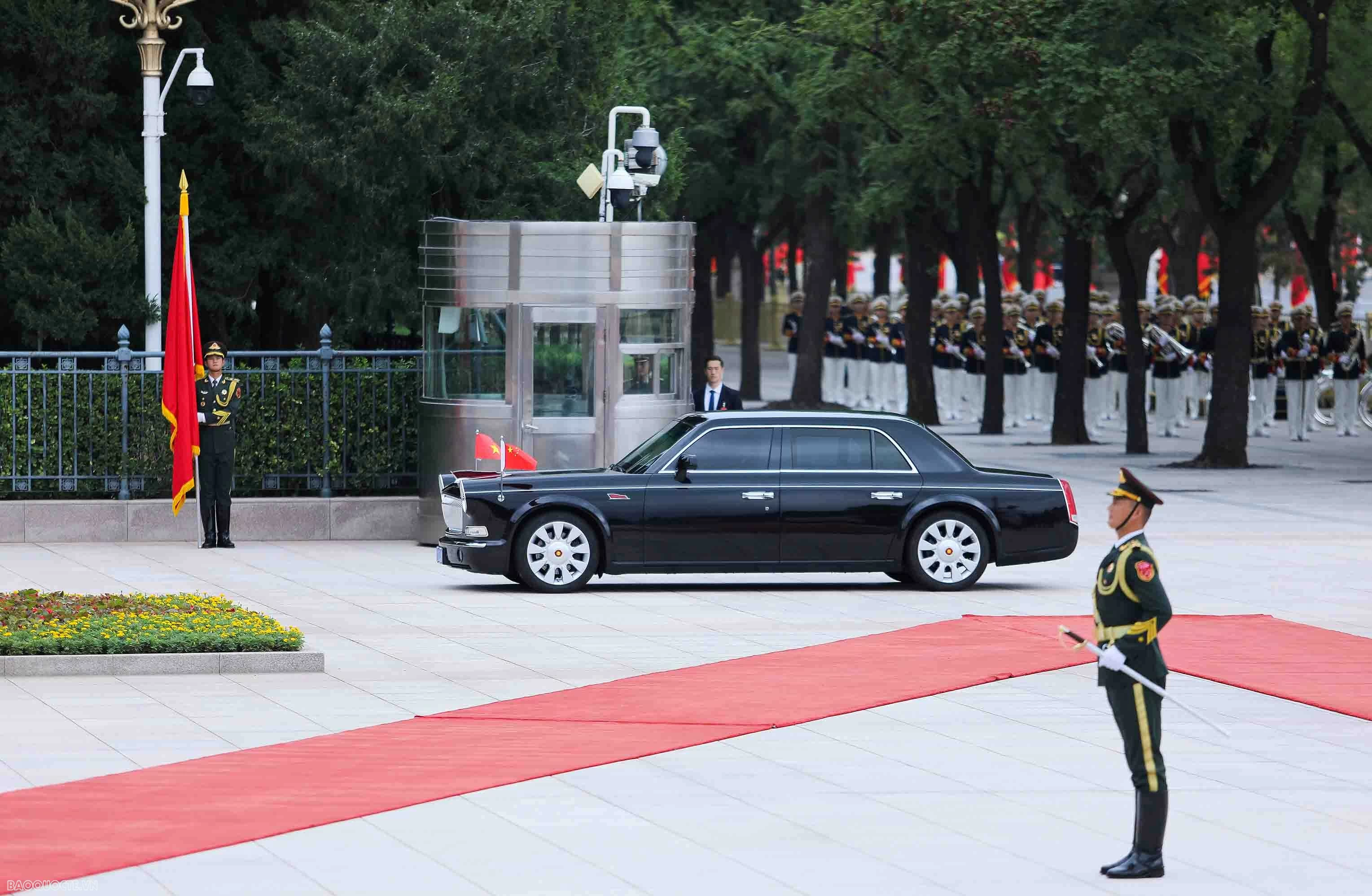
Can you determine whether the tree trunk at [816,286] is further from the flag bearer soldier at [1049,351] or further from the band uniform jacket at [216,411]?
the band uniform jacket at [216,411]

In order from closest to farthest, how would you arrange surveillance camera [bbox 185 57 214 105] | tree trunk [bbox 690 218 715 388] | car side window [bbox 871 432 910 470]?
car side window [bbox 871 432 910 470]
surveillance camera [bbox 185 57 214 105]
tree trunk [bbox 690 218 715 388]

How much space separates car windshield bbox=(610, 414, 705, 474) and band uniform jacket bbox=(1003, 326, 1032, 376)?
73.9 feet

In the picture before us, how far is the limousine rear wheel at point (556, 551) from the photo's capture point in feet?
53.8

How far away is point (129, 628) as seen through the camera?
12.6 meters

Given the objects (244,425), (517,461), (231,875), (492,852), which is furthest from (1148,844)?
(244,425)

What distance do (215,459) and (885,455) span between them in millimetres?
6251

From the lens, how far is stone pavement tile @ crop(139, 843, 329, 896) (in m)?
7.49

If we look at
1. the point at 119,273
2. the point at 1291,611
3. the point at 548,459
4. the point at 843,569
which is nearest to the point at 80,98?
the point at 119,273

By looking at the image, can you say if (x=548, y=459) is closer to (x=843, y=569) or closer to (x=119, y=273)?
(x=843, y=569)

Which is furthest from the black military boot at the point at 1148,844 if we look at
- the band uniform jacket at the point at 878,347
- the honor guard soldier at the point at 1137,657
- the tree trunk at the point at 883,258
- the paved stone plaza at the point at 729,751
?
the tree trunk at the point at 883,258

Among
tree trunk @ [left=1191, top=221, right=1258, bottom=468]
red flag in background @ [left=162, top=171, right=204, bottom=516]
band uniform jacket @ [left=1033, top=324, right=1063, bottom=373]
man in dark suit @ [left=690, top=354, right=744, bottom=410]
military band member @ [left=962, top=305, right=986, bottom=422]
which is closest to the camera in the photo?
red flag in background @ [left=162, top=171, right=204, bottom=516]

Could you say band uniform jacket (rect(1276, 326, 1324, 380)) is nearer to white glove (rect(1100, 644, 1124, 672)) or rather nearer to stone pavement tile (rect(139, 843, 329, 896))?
white glove (rect(1100, 644, 1124, 672))

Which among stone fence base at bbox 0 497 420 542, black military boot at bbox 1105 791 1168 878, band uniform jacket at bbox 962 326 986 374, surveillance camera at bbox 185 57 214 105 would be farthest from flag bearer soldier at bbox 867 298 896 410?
black military boot at bbox 1105 791 1168 878

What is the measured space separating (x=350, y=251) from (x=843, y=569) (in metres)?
9.79
